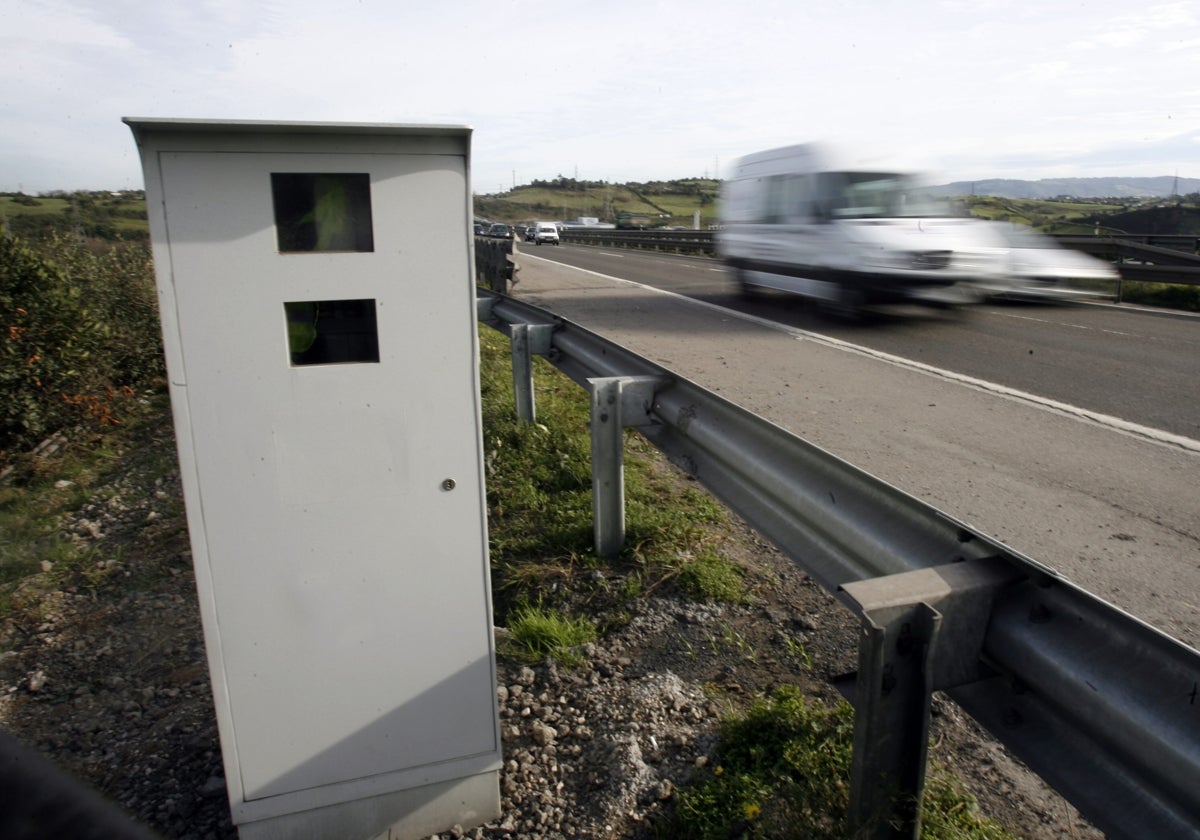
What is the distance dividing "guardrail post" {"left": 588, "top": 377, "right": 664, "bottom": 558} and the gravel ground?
577mm

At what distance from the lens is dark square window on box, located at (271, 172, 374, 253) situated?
2332 mm

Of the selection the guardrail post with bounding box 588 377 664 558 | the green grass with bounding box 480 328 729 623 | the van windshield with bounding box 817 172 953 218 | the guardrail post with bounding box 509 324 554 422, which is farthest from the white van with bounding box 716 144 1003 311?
the guardrail post with bounding box 588 377 664 558

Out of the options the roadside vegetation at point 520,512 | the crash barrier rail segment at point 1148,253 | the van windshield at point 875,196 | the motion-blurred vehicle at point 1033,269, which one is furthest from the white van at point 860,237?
the roadside vegetation at point 520,512

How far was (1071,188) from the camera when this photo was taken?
2112 inches

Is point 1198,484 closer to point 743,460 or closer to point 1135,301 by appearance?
point 743,460

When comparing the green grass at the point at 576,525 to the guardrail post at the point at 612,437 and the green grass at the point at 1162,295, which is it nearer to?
the guardrail post at the point at 612,437

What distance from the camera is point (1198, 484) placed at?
5.68m

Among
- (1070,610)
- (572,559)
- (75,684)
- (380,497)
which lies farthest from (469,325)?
(75,684)

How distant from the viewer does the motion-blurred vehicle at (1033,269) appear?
13320 millimetres

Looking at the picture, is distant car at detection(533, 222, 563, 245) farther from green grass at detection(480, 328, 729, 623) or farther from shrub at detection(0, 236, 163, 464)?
green grass at detection(480, 328, 729, 623)

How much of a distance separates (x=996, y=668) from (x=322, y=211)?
190 cm

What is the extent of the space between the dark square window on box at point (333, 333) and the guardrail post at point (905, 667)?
4.65 ft

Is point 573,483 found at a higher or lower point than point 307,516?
lower

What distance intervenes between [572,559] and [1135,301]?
1596cm
